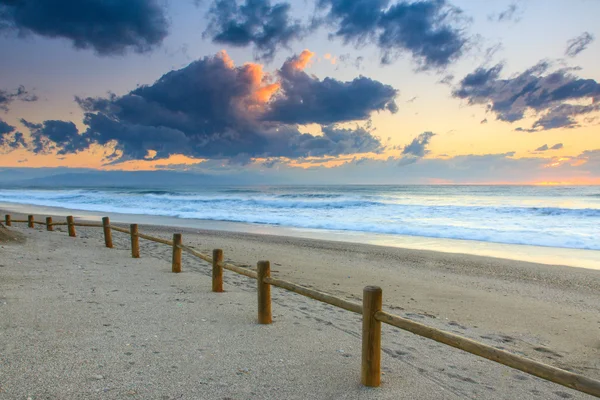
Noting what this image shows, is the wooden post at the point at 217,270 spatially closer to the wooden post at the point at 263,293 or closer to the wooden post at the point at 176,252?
the wooden post at the point at 263,293

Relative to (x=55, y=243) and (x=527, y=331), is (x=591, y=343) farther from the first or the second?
(x=55, y=243)

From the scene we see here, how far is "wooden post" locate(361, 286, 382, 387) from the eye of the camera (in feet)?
11.7

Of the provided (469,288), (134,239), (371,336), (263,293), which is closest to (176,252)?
(134,239)

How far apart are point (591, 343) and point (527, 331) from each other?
83 cm

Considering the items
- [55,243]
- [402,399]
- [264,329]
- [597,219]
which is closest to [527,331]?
[402,399]

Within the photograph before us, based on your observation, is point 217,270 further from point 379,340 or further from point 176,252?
point 379,340

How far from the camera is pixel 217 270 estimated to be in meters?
7.10

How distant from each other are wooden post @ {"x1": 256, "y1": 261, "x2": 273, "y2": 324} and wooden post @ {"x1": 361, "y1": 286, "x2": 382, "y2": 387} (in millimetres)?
2000

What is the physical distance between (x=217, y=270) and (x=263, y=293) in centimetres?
193

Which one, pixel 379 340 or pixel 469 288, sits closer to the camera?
pixel 379 340

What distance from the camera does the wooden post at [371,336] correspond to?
3.57 m

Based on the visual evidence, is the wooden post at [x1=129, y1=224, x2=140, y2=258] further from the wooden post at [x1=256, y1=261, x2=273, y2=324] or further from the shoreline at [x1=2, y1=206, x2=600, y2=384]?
the wooden post at [x1=256, y1=261, x2=273, y2=324]

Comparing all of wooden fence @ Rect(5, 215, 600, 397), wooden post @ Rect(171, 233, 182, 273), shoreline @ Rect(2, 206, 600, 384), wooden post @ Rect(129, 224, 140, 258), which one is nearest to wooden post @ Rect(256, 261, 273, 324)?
wooden fence @ Rect(5, 215, 600, 397)

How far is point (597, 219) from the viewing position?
1009 inches
